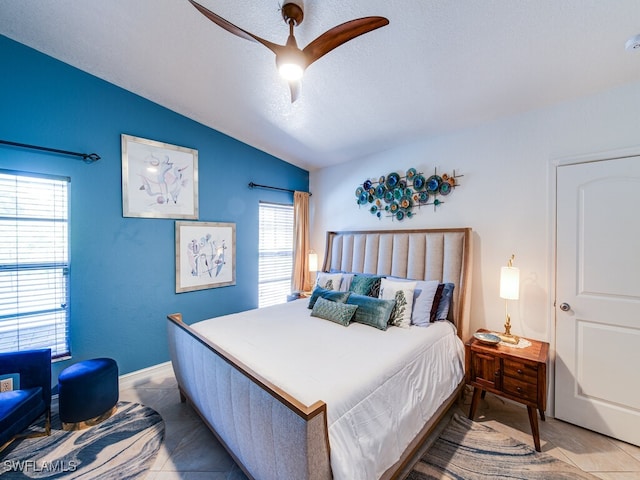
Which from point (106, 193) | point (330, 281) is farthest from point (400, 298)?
point (106, 193)

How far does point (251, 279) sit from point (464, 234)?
112 inches

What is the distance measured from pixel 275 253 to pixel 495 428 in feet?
A: 10.7

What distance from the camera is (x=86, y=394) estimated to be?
2.19 meters

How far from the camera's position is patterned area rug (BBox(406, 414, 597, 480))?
1762 millimetres

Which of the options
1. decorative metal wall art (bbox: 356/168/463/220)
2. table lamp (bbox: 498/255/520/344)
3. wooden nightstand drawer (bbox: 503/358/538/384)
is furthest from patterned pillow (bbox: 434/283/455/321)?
decorative metal wall art (bbox: 356/168/463/220)

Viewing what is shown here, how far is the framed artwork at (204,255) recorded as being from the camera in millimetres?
3283

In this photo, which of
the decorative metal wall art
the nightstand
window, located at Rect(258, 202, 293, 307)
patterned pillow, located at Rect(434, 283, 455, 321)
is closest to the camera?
the nightstand

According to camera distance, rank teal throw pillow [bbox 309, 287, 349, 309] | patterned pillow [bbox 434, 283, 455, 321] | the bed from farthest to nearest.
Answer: teal throw pillow [bbox 309, 287, 349, 309] < patterned pillow [bbox 434, 283, 455, 321] < the bed

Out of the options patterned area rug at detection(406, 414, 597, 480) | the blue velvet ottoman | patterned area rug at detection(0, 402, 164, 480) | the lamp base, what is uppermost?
the lamp base

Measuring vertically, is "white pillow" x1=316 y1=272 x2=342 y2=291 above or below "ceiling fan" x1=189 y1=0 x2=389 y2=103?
below

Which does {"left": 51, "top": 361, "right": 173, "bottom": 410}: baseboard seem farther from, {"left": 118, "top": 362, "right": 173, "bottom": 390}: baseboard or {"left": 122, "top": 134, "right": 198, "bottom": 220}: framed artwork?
{"left": 122, "top": 134, "right": 198, "bottom": 220}: framed artwork

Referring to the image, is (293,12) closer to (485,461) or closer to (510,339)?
(510,339)

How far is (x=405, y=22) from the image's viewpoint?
1719 mm

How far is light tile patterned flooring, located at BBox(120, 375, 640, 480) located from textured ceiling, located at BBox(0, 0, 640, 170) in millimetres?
2731
